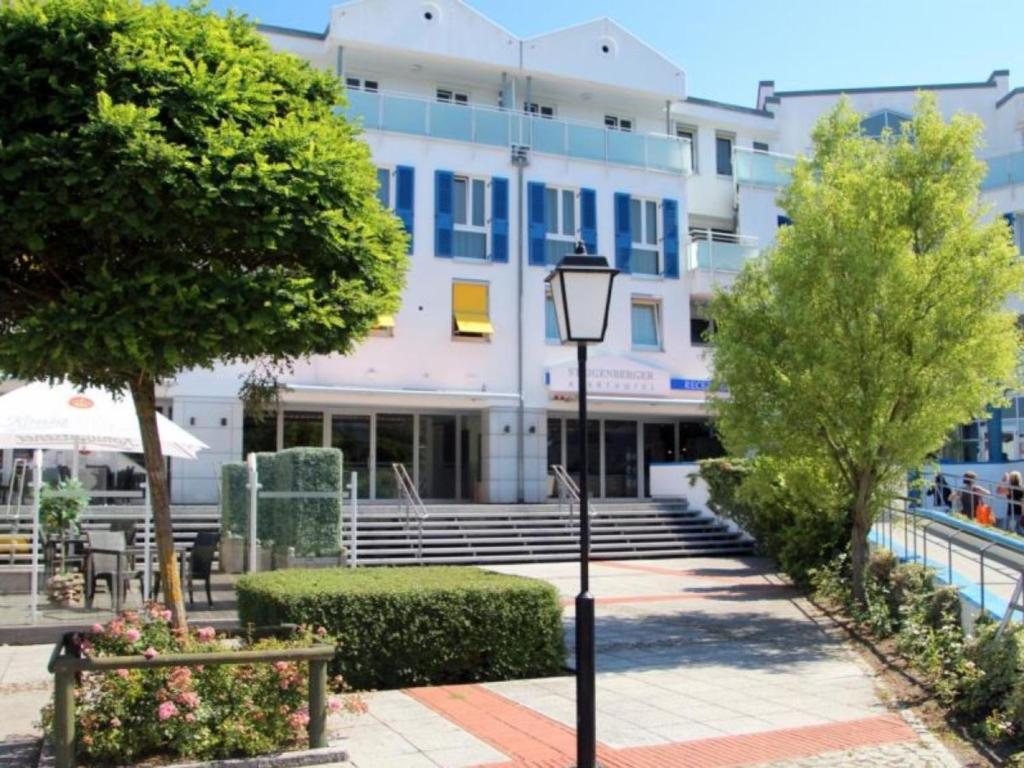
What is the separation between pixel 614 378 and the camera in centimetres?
2627

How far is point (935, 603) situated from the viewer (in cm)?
1000

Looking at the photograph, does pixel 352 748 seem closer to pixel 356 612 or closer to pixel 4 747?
pixel 356 612

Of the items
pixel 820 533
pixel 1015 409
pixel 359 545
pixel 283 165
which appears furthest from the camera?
pixel 1015 409

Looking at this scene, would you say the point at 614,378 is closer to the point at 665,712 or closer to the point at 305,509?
the point at 305,509

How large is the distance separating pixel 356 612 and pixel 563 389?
58.4 feet

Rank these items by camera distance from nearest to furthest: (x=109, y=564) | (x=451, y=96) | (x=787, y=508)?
(x=109, y=564) < (x=787, y=508) < (x=451, y=96)

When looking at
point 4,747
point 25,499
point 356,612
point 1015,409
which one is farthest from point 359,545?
point 1015,409

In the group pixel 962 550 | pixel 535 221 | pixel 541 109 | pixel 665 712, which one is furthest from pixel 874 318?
pixel 541 109

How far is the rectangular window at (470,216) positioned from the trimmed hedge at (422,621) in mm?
17362

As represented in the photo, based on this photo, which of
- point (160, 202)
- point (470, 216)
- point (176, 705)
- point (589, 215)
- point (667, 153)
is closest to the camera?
point (160, 202)

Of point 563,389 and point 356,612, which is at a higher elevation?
point 563,389

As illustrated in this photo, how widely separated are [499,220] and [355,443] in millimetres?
6847

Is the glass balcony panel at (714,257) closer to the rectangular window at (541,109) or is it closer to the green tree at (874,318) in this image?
the rectangular window at (541,109)

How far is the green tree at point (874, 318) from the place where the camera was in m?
11.3
